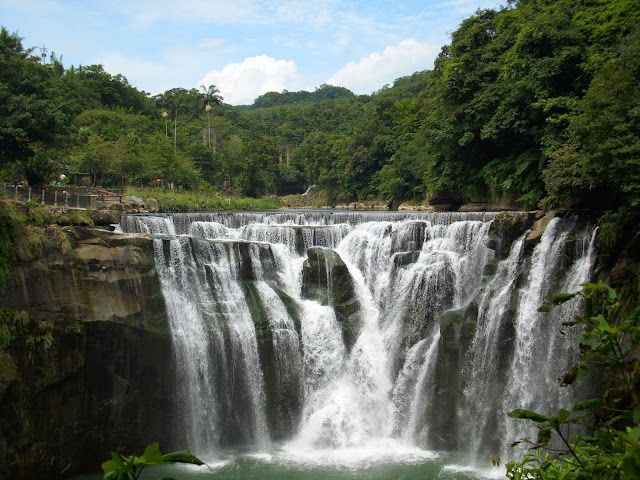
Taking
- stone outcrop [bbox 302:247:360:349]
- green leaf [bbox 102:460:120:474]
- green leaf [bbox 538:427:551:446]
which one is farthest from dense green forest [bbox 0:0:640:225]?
green leaf [bbox 102:460:120:474]

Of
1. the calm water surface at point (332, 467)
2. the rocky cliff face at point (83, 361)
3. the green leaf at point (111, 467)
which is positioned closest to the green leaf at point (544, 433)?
the green leaf at point (111, 467)

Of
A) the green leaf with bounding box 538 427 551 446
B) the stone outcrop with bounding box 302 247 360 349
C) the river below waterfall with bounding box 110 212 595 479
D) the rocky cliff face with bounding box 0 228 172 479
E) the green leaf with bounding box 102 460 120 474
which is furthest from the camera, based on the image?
the stone outcrop with bounding box 302 247 360 349

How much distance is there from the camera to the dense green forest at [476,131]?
13156 millimetres

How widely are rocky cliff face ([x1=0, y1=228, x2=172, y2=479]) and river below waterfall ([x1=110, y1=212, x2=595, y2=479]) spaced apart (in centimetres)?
63

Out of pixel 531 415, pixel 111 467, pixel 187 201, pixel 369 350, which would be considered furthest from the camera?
pixel 187 201

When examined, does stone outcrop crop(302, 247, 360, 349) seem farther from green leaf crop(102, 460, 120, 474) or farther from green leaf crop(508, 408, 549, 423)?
green leaf crop(102, 460, 120, 474)

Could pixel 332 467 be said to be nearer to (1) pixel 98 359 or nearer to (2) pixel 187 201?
Result: (1) pixel 98 359

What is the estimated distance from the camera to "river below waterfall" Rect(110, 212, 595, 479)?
12461 millimetres

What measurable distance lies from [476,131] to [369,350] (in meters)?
12.3

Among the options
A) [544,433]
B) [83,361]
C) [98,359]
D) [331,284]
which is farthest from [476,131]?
[544,433]

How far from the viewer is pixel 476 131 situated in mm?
22734

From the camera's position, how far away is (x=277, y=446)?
533 inches

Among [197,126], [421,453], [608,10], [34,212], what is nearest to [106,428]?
[34,212]

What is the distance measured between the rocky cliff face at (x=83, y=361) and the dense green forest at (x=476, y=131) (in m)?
7.27
